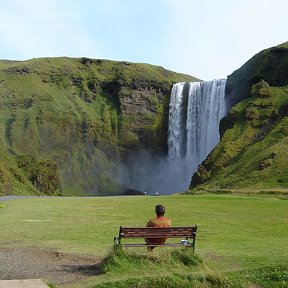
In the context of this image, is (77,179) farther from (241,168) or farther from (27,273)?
(27,273)

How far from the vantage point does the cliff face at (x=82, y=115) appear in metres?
144

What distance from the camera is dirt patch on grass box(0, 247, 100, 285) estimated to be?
1462cm

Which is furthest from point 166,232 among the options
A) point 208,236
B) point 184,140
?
point 184,140

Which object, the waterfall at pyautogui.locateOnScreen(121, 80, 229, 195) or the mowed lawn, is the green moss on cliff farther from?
the mowed lawn

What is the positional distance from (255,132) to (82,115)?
6543 centimetres

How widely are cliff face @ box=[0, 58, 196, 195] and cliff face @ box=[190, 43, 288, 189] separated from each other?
36.5m

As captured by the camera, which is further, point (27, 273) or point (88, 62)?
point (88, 62)

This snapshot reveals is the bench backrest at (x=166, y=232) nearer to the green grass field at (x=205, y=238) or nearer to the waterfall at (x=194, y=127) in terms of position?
the green grass field at (x=205, y=238)

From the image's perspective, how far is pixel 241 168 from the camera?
9219 cm

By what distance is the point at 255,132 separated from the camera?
4289 inches

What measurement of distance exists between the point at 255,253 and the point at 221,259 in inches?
73.9

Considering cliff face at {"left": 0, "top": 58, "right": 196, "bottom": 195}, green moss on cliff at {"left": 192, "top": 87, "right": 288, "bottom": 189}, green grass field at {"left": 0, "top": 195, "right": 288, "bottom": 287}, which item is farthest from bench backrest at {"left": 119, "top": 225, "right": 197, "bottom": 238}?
cliff face at {"left": 0, "top": 58, "right": 196, "bottom": 195}

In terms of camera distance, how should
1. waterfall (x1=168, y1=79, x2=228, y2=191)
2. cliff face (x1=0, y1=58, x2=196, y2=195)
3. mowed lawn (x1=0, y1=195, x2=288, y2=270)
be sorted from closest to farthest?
1. mowed lawn (x1=0, y1=195, x2=288, y2=270)
2. waterfall (x1=168, y1=79, x2=228, y2=191)
3. cliff face (x1=0, y1=58, x2=196, y2=195)

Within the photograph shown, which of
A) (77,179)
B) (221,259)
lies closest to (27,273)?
(221,259)
